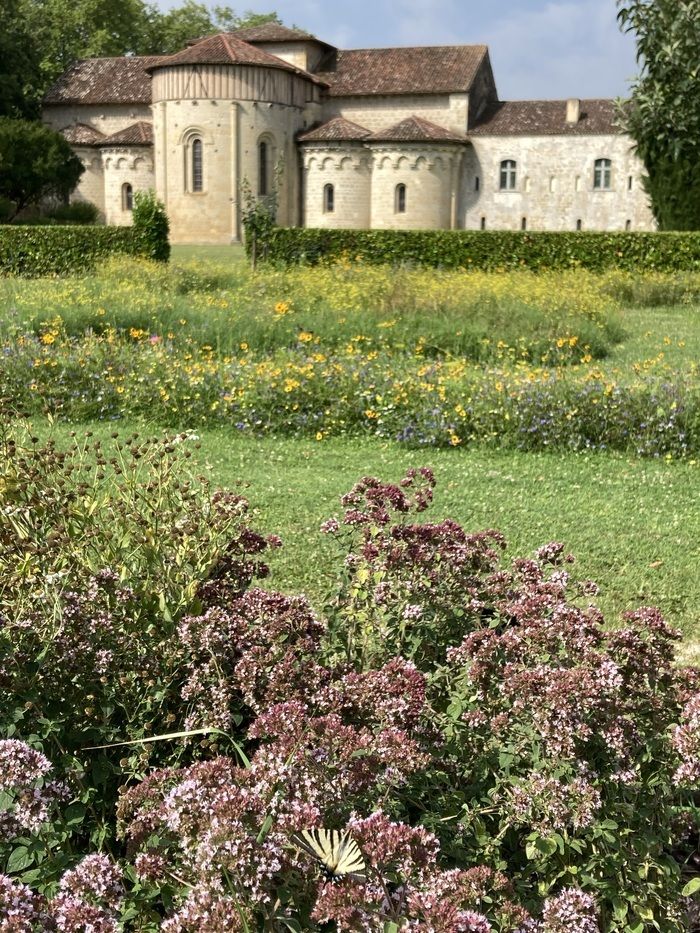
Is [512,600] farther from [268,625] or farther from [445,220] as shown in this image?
[445,220]

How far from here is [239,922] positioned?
4.42ft

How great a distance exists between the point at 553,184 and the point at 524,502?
34.7 meters

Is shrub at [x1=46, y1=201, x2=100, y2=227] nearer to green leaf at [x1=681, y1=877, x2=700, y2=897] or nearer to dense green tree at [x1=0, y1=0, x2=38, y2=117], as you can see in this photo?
dense green tree at [x1=0, y1=0, x2=38, y2=117]

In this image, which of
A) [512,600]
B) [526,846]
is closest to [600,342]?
[512,600]

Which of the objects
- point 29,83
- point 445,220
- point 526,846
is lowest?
point 526,846

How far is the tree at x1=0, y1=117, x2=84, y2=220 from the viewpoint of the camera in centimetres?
3356

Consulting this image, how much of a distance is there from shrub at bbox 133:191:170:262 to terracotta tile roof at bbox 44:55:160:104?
20.6m

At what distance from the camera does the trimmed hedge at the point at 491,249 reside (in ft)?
71.2

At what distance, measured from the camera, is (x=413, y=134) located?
35781 mm

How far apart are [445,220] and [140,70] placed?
1619cm

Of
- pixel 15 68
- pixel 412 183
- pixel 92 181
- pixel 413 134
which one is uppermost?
pixel 15 68

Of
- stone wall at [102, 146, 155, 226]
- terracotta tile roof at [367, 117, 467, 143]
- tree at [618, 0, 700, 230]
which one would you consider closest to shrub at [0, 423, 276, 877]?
tree at [618, 0, 700, 230]

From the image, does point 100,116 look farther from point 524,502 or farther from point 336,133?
point 524,502

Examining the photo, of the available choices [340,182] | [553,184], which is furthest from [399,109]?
[553,184]
